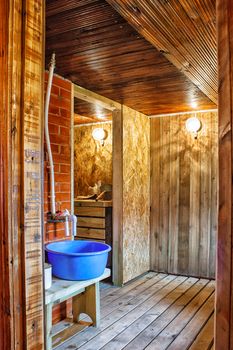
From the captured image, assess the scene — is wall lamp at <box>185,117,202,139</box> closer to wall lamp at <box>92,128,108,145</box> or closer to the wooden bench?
wall lamp at <box>92,128,108,145</box>

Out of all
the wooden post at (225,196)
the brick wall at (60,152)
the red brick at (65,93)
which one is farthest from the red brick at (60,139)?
the wooden post at (225,196)

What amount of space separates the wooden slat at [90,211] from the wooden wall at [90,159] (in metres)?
0.74

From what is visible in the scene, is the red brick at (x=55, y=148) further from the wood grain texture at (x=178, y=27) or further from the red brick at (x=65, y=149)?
the wood grain texture at (x=178, y=27)

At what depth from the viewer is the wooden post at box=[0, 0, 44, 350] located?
1.09m

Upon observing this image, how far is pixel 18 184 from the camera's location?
3.64ft

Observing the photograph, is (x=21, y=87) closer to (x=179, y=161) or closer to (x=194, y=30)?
(x=194, y=30)

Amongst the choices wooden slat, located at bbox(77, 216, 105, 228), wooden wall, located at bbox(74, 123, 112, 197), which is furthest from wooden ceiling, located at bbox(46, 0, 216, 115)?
wooden slat, located at bbox(77, 216, 105, 228)

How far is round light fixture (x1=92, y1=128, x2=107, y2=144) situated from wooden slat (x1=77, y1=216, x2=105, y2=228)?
1.29 m

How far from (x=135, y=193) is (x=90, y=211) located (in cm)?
64

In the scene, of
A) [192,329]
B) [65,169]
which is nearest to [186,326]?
[192,329]

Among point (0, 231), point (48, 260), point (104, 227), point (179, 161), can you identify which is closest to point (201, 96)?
point (179, 161)

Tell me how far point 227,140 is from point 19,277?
833 millimetres

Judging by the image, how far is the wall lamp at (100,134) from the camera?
4704mm

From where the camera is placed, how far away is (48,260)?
2.29 metres
